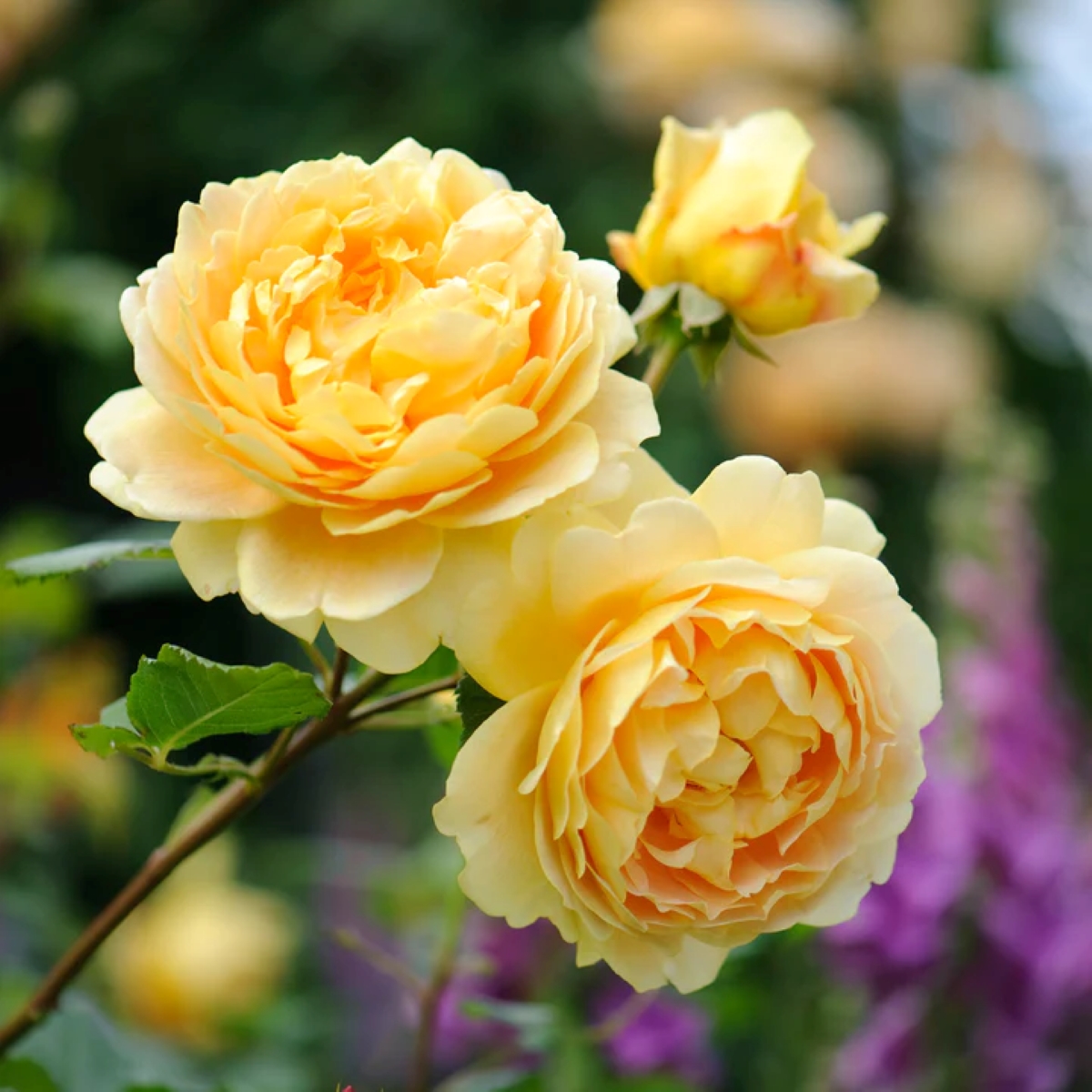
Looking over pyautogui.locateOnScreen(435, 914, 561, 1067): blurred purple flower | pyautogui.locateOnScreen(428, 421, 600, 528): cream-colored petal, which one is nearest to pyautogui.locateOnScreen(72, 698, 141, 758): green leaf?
pyautogui.locateOnScreen(428, 421, 600, 528): cream-colored petal

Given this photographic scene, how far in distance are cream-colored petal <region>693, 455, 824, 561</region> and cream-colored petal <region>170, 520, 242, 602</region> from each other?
0.38 ft

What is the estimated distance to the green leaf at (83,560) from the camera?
1.30 ft

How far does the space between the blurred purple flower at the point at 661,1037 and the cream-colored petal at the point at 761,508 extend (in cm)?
54

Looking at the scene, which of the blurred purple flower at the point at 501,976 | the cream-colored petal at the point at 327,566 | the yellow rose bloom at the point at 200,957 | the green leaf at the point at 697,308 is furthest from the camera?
the yellow rose bloom at the point at 200,957

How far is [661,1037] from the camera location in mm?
827

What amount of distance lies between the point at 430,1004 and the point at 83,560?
0.79 feet

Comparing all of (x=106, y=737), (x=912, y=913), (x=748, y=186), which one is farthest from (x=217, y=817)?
(x=912, y=913)

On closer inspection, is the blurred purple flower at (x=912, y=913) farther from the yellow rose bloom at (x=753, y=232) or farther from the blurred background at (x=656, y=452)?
the yellow rose bloom at (x=753, y=232)

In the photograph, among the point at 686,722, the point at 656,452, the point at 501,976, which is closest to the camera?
the point at 686,722

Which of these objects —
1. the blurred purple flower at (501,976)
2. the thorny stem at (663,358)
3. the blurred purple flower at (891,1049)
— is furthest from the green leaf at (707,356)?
the blurred purple flower at (891,1049)

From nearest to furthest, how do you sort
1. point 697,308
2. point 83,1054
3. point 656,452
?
point 697,308 → point 83,1054 → point 656,452

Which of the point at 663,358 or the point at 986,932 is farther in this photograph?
the point at 986,932

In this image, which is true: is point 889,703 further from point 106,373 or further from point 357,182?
point 106,373

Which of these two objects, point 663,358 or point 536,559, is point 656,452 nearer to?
point 663,358
